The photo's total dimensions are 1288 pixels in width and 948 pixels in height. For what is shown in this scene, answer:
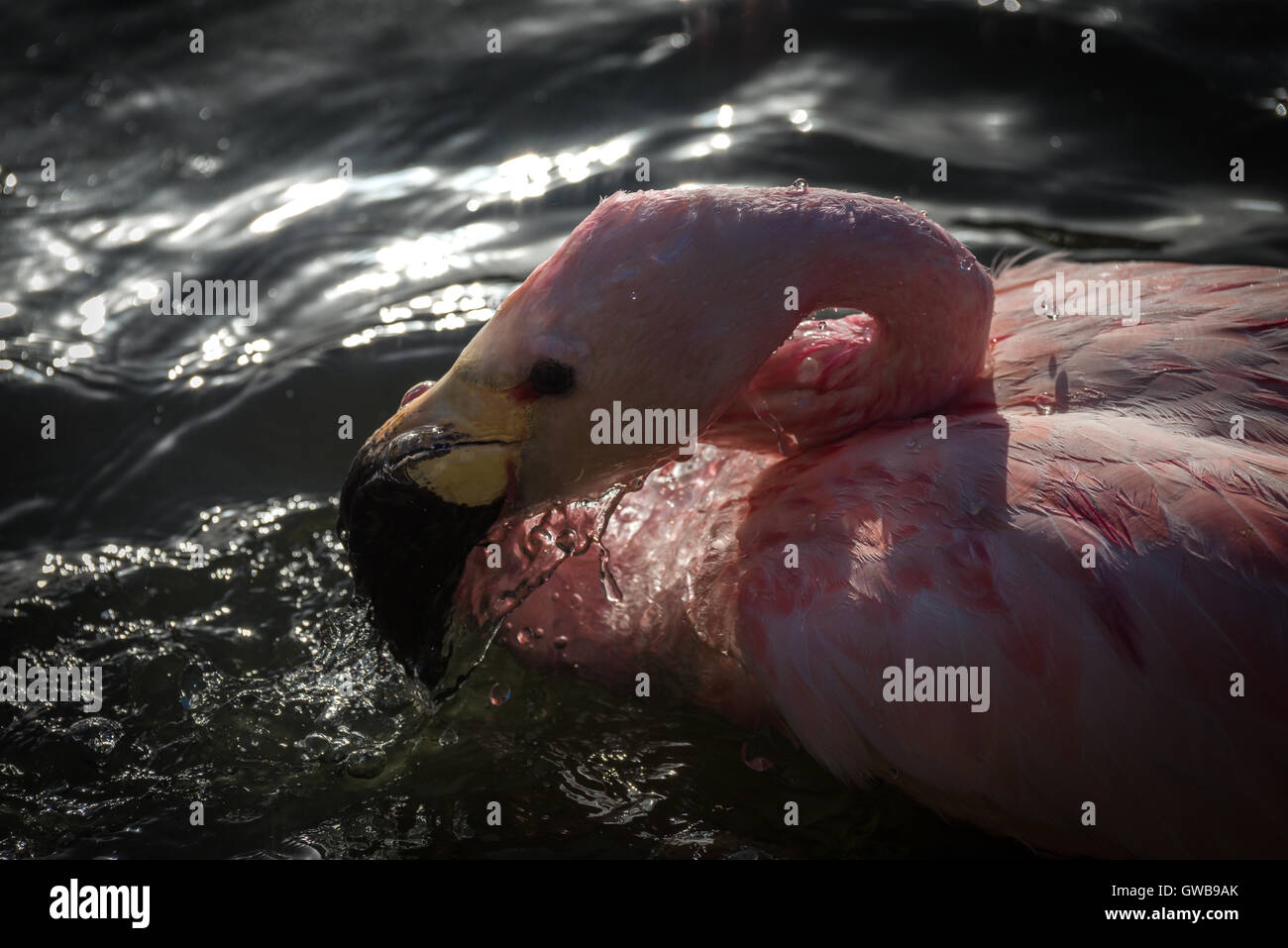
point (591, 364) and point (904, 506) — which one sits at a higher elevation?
point (591, 364)

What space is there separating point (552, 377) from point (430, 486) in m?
0.38

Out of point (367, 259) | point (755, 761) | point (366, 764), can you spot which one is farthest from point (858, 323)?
point (367, 259)

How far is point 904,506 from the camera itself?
2.70m

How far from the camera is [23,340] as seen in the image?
4.67m

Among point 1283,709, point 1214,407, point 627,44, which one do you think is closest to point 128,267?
point 627,44

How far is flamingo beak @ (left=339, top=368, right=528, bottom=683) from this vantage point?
8.80 ft

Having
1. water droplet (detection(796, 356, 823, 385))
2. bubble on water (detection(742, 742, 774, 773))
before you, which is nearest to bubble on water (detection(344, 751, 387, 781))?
bubble on water (detection(742, 742, 774, 773))

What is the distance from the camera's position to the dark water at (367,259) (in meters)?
3.07

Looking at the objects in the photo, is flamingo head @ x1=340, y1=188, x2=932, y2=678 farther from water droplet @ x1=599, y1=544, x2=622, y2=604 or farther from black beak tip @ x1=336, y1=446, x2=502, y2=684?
water droplet @ x1=599, y1=544, x2=622, y2=604

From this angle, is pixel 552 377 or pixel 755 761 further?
pixel 755 761

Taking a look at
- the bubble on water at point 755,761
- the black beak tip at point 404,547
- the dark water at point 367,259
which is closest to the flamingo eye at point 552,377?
the black beak tip at point 404,547

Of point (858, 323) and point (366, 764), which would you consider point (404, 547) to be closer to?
point (366, 764)

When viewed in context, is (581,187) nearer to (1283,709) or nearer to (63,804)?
(63,804)

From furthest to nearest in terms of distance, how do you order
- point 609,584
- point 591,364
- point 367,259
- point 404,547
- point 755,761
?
point 367,259, point 609,584, point 755,761, point 404,547, point 591,364
